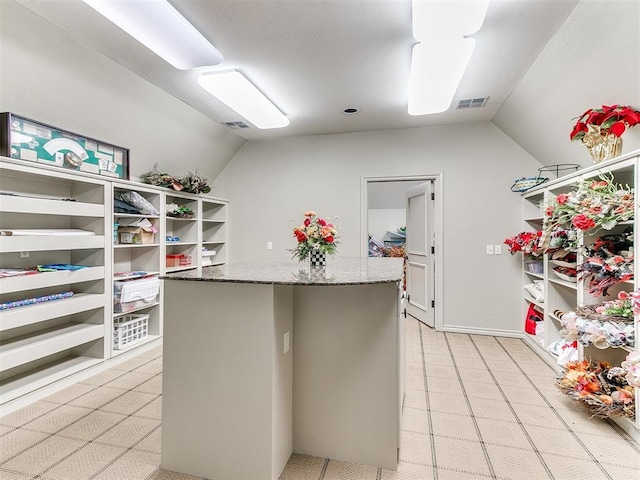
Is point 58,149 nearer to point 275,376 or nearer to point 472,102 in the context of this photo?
point 275,376

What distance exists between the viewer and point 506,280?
13.3 ft

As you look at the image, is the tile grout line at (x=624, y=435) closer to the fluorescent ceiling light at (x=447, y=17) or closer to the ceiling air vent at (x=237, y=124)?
the fluorescent ceiling light at (x=447, y=17)

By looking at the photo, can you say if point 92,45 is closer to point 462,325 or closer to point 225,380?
point 225,380

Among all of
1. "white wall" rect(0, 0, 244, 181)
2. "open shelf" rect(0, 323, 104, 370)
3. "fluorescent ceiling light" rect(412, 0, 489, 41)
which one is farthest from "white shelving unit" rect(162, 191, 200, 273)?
"fluorescent ceiling light" rect(412, 0, 489, 41)

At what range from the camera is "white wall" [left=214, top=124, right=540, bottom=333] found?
403 cm

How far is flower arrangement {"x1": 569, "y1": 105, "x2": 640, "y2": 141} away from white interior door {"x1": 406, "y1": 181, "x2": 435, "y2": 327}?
6.65 feet

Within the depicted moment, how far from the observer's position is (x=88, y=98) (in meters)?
2.70

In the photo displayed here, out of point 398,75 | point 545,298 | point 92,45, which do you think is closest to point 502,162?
point 545,298

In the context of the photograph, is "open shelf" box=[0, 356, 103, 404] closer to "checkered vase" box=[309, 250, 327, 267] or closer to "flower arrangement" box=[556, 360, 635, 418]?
"checkered vase" box=[309, 250, 327, 267]

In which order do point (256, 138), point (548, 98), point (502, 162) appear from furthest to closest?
1. point (256, 138)
2. point (502, 162)
3. point (548, 98)

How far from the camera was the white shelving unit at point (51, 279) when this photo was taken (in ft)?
7.82

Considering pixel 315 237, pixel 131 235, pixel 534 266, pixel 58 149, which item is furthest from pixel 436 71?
pixel 131 235

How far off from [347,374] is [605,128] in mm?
2367

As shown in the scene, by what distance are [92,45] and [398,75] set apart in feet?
7.75
